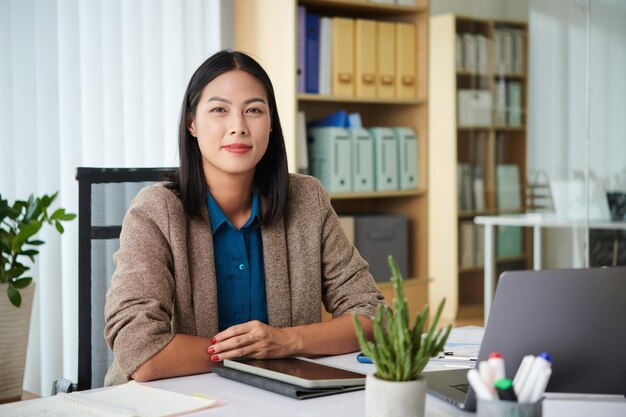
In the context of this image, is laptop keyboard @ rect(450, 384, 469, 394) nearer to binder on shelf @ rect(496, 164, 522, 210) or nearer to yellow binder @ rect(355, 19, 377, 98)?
yellow binder @ rect(355, 19, 377, 98)

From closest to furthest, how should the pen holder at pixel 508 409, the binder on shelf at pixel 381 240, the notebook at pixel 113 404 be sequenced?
the pen holder at pixel 508 409 < the notebook at pixel 113 404 < the binder on shelf at pixel 381 240

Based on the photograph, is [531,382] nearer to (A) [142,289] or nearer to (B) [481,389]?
(B) [481,389]

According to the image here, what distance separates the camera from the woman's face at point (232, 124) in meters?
1.89

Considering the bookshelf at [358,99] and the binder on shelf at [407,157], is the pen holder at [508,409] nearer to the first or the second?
the bookshelf at [358,99]

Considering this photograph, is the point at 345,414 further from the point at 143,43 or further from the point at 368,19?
the point at 368,19

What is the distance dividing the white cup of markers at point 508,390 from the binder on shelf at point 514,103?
3291 millimetres

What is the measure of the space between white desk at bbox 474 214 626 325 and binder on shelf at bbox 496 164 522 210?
0.06 metres

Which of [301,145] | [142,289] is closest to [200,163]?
[142,289]

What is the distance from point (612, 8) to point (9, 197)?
2758mm

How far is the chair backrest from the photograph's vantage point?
1.94m

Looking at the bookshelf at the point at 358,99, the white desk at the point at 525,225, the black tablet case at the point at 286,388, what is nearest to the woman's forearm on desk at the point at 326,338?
the black tablet case at the point at 286,388

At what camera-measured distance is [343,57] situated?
3.76 m

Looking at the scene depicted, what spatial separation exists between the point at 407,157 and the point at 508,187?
592 millimetres

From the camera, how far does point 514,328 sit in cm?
119
